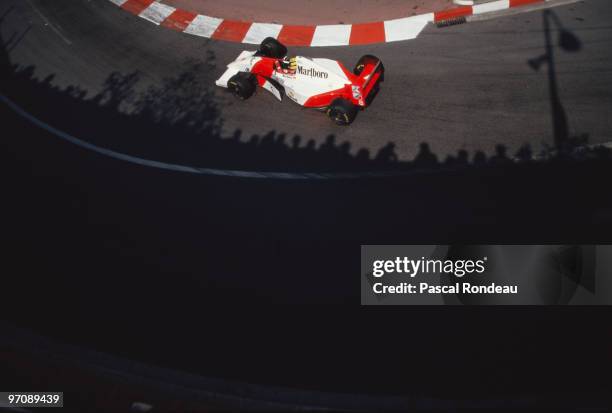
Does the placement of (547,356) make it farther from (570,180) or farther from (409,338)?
(570,180)

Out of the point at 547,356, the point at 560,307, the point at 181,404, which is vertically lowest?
the point at 181,404

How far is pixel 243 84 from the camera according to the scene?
28.5 feet

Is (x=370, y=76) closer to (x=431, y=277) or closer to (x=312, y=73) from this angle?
(x=312, y=73)

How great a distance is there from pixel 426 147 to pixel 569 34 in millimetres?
4910

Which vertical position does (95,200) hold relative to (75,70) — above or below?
below

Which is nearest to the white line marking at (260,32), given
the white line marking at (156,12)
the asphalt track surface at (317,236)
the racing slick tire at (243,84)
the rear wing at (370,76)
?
the asphalt track surface at (317,236)

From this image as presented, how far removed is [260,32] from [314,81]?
3.79 metres

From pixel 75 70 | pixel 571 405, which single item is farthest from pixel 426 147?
pixel 75 70

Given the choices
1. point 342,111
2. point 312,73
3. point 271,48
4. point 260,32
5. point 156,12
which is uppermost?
point 156,12

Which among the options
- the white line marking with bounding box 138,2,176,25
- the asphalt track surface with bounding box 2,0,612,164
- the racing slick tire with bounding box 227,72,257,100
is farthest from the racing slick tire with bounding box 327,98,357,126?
the white line marking with bounding box 138,2,176,25

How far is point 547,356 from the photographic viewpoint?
543 cm

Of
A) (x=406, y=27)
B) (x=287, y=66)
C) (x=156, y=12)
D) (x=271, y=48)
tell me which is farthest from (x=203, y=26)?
(x=406, y=27)

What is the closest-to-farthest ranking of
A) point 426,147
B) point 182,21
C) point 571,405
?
point 571,405 → point 426,147 → point 182,21

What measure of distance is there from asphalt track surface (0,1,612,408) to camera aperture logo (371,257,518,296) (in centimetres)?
35
